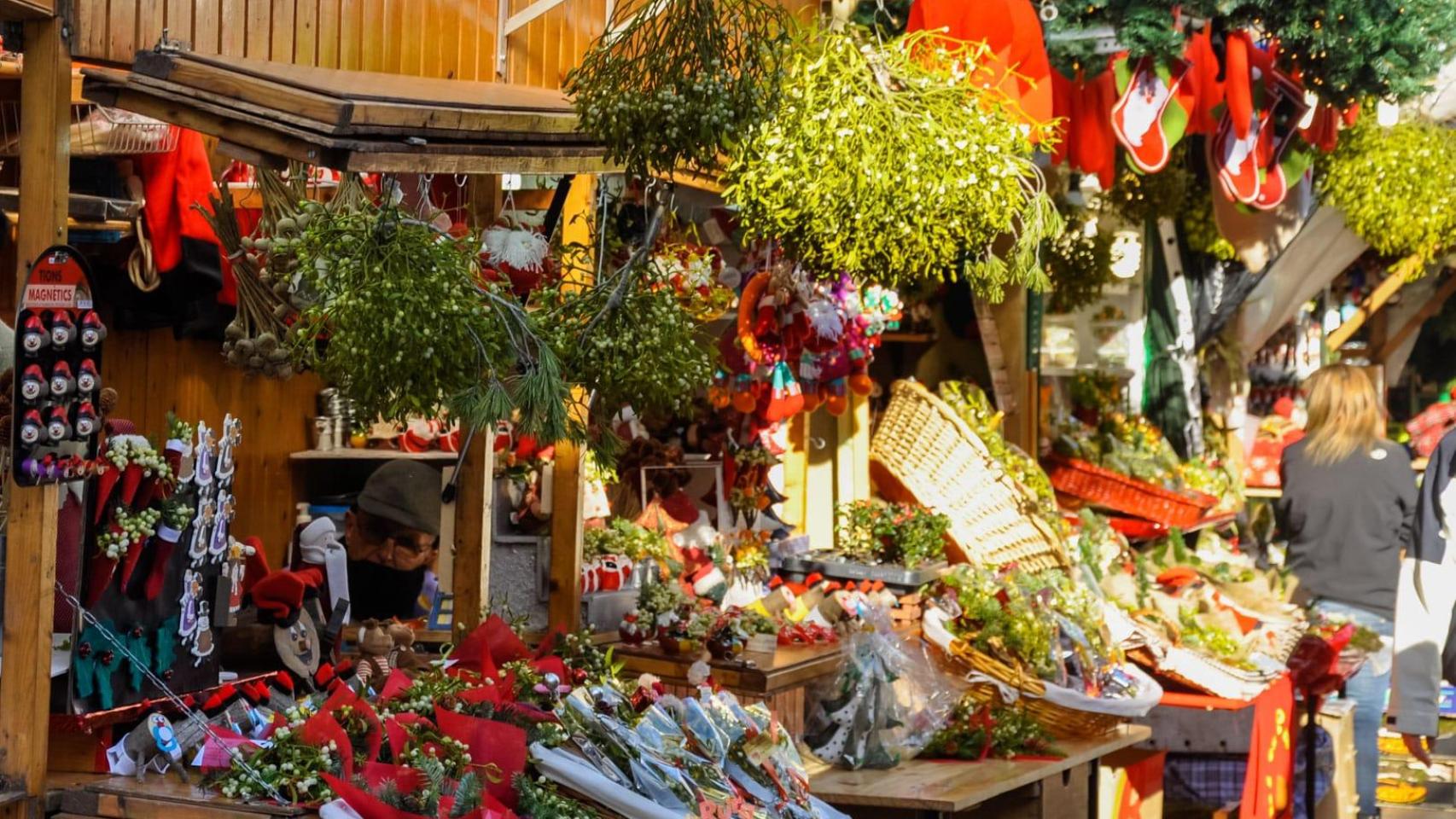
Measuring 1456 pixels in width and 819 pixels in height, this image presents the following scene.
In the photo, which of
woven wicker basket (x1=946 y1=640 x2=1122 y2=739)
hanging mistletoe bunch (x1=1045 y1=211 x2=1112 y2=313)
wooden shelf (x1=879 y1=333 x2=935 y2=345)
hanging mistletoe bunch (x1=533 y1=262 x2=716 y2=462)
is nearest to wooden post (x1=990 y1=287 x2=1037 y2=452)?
wooden shelf (x1=879 y1=333 x2=935 y2=345)

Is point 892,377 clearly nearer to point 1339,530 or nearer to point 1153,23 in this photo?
point 1339,530

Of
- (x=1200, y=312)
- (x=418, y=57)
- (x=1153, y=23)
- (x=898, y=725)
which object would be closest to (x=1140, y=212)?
(x=1200, y=312)

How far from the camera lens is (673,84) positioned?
3938 millimetres

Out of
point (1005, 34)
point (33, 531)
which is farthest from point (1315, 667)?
point (33, 531)

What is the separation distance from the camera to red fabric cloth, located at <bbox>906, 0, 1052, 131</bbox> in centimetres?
542

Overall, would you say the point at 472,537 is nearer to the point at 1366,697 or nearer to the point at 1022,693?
the point at 1022,693

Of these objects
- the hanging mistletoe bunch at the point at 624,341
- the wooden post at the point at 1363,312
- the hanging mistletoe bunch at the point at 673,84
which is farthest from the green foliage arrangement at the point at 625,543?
the wooden post at the point at 1363,312

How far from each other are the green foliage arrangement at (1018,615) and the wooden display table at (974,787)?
336 mm

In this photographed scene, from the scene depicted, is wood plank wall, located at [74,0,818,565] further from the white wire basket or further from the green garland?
the green garland

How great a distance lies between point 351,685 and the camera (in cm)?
417

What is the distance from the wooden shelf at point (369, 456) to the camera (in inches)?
241

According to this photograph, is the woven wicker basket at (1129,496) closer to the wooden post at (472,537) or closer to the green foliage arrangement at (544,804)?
the wooden post at (472,537)

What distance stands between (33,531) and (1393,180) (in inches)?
281

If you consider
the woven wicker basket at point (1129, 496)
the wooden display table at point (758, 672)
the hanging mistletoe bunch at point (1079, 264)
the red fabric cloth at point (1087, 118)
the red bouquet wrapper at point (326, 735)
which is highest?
the red fabric cloth at point (1087, 118)
